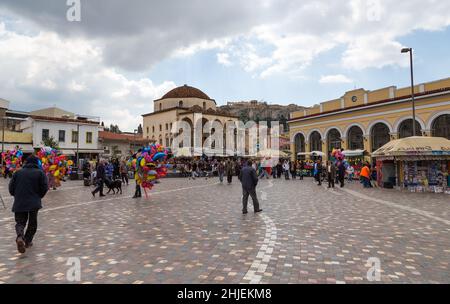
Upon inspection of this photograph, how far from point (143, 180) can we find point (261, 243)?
9.23m

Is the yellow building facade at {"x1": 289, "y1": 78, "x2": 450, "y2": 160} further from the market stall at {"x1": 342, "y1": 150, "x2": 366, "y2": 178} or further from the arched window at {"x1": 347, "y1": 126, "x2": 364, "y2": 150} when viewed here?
the market stall at {"x1": 342, "y1": 150, "x2": 366, "y2": 178}

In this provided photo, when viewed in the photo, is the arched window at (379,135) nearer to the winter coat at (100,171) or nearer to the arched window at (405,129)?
the arched window at (405,129)

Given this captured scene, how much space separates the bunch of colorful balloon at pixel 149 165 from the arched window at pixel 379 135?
961 inches

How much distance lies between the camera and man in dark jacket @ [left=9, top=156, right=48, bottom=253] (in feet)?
18.8

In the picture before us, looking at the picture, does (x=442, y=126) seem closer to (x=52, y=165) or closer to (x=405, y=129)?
(x=405, y=129)

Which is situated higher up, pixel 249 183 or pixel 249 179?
pixel 249 179

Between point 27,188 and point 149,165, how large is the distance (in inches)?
326

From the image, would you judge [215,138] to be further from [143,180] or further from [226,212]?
[226,212]

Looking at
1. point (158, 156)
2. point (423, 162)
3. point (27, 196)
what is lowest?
point (27, 196)

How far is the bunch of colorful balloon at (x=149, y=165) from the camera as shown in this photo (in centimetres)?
1407

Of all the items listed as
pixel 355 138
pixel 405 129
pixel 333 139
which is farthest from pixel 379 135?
pixel 333 139

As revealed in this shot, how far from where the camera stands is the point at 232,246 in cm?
593

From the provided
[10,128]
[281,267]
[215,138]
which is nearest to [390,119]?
[281,267]

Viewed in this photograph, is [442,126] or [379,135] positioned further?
[379,135]
